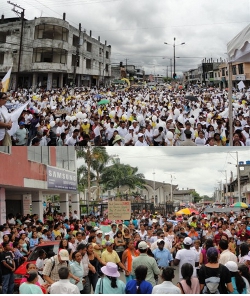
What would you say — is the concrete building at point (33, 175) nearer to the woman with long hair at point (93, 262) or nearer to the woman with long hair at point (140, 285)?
the woman with long hair at point (93, 262)

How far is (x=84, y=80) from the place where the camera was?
185 ft

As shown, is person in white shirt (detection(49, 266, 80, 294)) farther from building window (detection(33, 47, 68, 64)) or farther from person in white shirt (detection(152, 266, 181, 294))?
building window (detection(33, 47, 68, 64))

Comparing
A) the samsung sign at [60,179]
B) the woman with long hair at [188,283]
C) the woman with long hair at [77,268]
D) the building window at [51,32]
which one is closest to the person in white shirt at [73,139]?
the woman with long hair at [77,268]

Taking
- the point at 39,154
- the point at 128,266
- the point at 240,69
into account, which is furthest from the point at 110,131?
the point at 240,69

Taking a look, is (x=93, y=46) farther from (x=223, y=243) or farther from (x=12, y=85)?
(x=223, y=243)

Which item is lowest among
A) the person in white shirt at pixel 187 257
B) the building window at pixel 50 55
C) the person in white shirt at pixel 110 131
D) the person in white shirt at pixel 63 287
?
the person in white shirt at pixel 187 257

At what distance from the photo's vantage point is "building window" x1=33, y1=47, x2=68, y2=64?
47469 mm

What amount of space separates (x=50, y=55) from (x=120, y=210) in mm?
40483

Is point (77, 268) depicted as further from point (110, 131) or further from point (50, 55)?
point (50, 55)

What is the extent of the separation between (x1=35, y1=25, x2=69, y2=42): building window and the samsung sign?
3132 cm

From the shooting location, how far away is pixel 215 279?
4.68 meters

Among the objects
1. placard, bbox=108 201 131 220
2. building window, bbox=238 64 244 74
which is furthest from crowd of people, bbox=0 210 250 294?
building window, bbox=238 64 244 74

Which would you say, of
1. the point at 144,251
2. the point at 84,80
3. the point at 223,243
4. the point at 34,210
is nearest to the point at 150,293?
the point at 144,251

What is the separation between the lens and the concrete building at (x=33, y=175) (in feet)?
44.1
